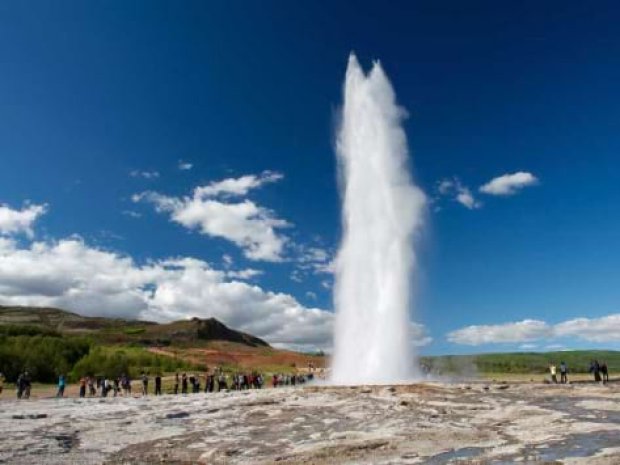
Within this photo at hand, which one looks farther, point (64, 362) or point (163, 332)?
point (163, 332)

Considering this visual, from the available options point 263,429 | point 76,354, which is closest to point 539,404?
point 263,429

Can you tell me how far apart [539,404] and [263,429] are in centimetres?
979

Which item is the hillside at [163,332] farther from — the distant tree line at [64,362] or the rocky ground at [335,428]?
the rocky ground at [335,428]

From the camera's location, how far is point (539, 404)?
20938 mm

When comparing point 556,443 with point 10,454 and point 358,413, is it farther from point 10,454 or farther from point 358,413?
point 10,454

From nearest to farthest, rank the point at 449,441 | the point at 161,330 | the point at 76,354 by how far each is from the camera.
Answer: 1. the point at 449,441
2. the point at 76,354
3. the point at 161,330

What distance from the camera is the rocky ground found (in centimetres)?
1302

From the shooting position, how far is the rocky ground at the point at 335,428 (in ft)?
42.7

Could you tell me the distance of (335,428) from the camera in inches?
683

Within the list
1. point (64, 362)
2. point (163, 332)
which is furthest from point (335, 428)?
point (163, 332)

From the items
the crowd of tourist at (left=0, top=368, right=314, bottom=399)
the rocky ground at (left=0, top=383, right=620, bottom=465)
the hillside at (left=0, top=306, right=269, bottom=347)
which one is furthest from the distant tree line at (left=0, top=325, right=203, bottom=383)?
the hillside at (left=0, top=306, right=269, bottom=347)

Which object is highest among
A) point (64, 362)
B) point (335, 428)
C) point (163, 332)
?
point (163, 332)

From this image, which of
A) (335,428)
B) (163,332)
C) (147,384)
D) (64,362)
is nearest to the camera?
(335,428)

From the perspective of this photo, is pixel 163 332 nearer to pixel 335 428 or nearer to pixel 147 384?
pixel 147 384
